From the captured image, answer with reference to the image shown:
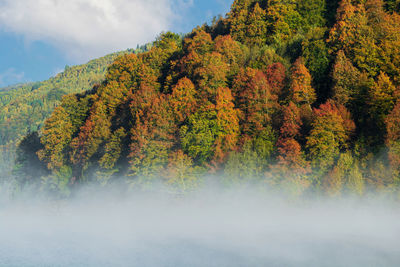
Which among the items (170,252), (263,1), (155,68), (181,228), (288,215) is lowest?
(170,252)

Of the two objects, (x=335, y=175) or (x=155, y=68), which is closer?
(x=335, y=175)

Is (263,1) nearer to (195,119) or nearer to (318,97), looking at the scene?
(318,97)

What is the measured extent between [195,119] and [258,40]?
2914 cm

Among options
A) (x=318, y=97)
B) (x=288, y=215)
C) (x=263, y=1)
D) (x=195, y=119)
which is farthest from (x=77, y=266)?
(x=263, y=1)

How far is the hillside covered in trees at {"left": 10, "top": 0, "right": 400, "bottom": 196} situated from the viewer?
4928cm

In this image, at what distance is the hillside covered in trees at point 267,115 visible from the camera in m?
49.3

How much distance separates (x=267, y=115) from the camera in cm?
5672

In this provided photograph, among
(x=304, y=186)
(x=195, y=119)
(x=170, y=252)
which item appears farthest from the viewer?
(x=195, y=119)

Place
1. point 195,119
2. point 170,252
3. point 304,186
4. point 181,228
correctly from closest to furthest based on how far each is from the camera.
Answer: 1. point 170,252
2. point 181,228
3. point 304,186
4. point 195,119

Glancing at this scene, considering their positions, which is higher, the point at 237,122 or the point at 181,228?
the point at 237,122

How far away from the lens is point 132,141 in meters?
64.6

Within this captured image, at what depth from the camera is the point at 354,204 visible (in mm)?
46312

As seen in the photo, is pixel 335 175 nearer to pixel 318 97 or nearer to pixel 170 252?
pixel 318 97

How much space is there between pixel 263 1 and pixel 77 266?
77.6 m
